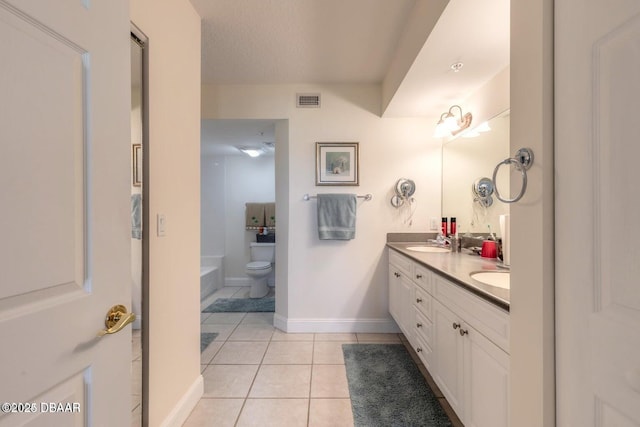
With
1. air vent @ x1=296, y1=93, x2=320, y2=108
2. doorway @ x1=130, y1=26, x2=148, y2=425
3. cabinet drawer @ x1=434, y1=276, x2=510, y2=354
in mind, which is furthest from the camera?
air vent @ x1=296, y1=93, x2=320, y2=108

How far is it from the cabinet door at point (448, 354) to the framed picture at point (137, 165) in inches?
63.8

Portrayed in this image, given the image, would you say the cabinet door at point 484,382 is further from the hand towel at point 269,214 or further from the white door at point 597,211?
the hand towel at point 269,214

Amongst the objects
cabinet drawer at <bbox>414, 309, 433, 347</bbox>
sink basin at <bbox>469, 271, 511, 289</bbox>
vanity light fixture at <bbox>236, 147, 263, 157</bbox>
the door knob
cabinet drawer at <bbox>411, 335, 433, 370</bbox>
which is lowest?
cabinet drawer at <bbox>411, 335, 433, 370</bbox>

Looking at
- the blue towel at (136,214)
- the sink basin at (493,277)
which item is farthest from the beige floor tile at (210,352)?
the sink basin at (493,277)

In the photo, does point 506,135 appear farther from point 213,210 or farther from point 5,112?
point 213,210

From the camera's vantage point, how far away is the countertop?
987mm

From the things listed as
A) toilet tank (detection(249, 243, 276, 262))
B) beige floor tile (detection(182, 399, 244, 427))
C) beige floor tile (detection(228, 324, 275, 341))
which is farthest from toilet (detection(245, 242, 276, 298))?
beige floor tile (detection(182, 399, 244, 427))

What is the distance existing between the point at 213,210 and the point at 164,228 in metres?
3.22

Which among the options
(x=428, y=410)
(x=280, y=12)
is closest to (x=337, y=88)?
(x=280, y=12)

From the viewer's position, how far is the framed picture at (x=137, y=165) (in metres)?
1.15

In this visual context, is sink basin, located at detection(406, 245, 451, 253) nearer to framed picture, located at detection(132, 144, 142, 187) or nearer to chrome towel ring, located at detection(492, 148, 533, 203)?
chrome towel ring, located at detection(492, 148, 533, 203)

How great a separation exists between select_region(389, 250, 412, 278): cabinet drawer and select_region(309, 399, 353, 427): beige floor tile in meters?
0.96

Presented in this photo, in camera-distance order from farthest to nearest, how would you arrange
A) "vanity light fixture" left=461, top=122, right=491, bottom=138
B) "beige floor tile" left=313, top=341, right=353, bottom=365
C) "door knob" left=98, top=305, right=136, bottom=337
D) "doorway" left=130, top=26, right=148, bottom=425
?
1. "beige floor tile" left=313, top=341, right=353, bottom=365
2. "vanity light fixture" left=461, top=122, right=491, bottom=138
3. "doorway" left=130, top=26, right=148, bottom=425
4. "door knob" left=98, top=305, right=136, bottom=337

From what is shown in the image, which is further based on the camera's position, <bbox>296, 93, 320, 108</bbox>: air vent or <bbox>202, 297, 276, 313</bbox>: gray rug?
<bbox>202, 297, 276, 313</bbox>: gray rug
